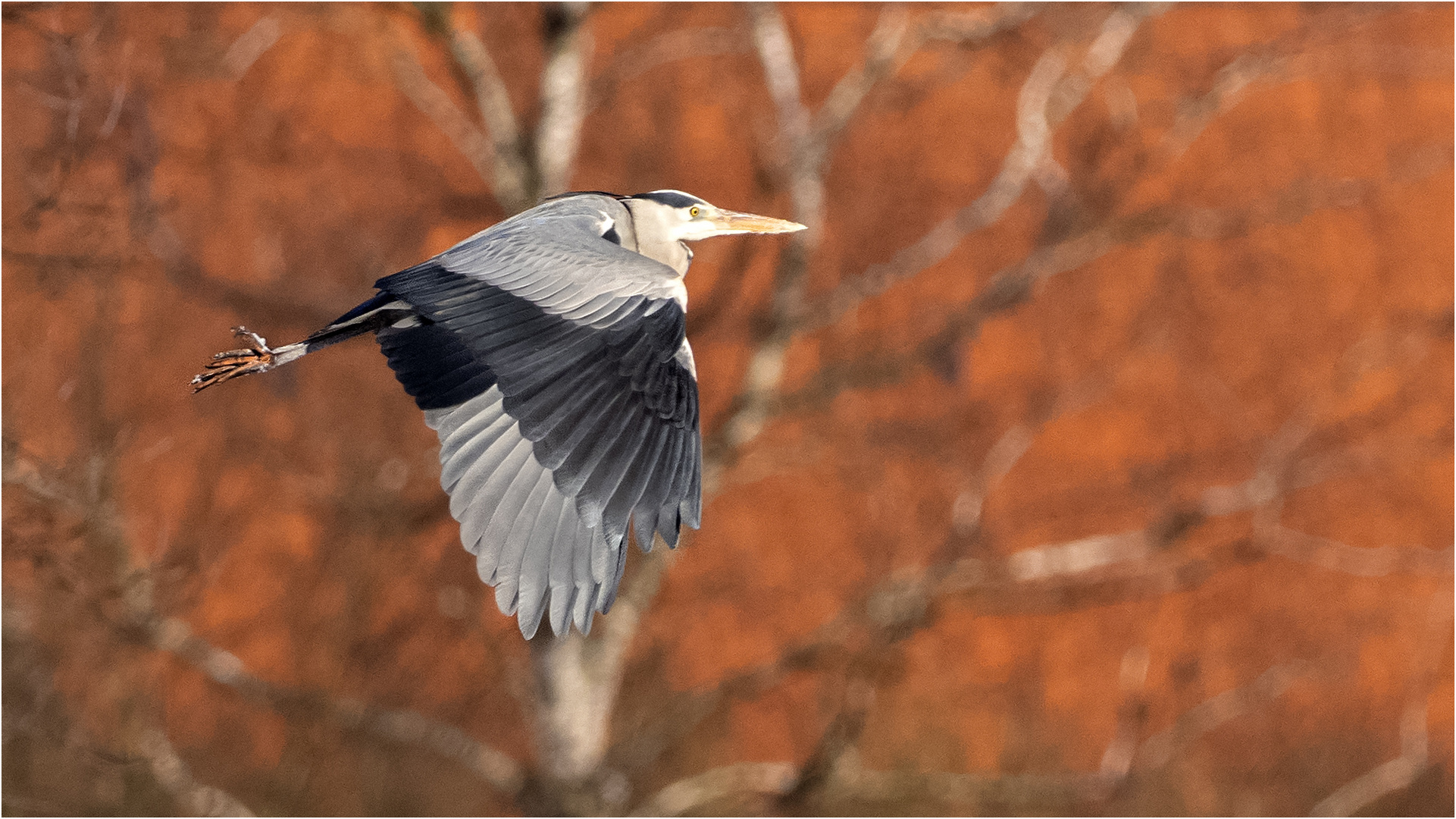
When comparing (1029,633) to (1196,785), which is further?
(1029,633)

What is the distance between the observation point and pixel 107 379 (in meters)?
4.08

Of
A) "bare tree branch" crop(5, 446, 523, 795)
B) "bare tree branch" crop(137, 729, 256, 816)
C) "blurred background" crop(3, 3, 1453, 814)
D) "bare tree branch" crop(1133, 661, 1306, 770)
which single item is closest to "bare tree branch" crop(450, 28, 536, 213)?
"blurred background" crop(3, 3, 1453, 814)

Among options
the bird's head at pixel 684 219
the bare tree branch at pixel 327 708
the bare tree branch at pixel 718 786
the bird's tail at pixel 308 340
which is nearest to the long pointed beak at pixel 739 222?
the bird's head at pixel 684 219

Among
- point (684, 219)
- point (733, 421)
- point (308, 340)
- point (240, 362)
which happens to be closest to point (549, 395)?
point (308, 340)

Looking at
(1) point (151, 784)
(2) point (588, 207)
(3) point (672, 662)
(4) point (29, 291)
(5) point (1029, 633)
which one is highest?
(4) point (29, 291)

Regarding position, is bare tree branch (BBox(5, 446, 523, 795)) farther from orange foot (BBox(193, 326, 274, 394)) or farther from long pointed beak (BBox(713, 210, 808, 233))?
long pointed beak (BBox(713, 210, 808, 233))

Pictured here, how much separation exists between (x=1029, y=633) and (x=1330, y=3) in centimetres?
358

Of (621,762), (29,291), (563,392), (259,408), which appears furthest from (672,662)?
(563,392)

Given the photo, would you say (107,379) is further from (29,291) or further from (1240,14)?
(1240,14)

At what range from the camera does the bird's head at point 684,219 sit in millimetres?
2295

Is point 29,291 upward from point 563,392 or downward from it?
upward

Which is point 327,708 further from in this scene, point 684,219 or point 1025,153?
point 1025,153

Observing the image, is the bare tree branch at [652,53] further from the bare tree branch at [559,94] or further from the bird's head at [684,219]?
the bird's head at [684,219]

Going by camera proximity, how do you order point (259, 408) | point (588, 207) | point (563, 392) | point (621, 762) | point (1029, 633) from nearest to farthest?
point (563, 392), point (588, 207), point (621, 762), point (259, 408), point (1029, 633)
